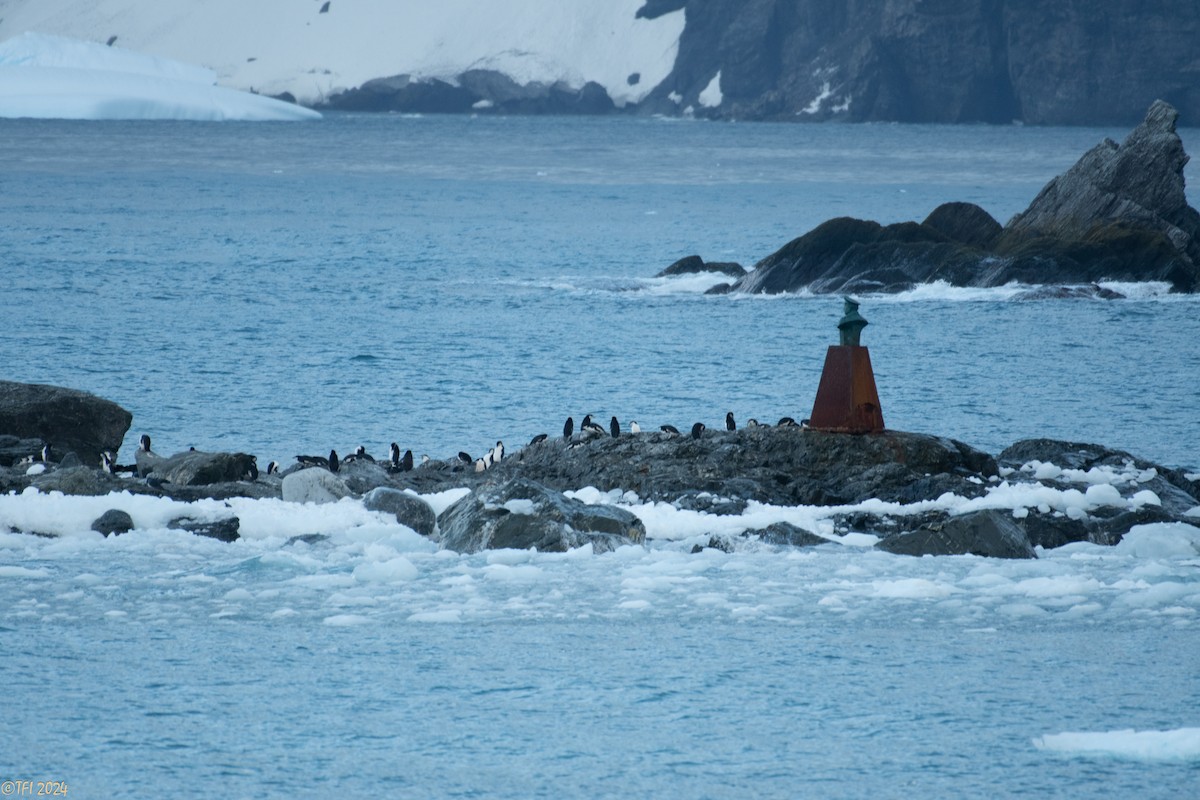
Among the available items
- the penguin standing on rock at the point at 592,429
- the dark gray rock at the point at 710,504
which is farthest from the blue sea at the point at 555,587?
the penguin standing on rock at the point at 592,429

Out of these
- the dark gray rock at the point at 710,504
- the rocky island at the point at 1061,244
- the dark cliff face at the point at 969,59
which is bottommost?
the dark gray rock at the point at 710,504

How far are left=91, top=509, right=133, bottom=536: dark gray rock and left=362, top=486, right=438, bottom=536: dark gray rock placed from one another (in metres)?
1.95

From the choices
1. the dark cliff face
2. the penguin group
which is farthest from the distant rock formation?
the dark cliff face

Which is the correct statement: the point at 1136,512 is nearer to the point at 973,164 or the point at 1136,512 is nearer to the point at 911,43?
the point at 973,164

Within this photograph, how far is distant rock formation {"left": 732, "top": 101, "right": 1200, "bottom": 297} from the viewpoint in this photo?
118 feet

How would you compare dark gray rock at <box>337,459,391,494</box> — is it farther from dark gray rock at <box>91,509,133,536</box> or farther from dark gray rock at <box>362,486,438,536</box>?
dark gray rock at <box>91,509,133,536</box>

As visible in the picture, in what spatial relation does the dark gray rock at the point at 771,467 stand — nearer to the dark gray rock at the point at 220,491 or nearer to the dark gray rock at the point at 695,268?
the dark gray rock at the point at 220,491

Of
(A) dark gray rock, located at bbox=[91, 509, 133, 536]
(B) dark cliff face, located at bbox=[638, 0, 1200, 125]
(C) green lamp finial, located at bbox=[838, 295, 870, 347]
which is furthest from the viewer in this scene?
(B) dark cliff face, located at bbox=[638, 0, 1200, 125]

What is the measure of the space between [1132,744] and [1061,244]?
28.7 metres

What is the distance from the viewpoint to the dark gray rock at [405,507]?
43.1 feet

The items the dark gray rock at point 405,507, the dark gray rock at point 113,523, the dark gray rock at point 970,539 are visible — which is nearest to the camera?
the dark gray rock at point 970,539

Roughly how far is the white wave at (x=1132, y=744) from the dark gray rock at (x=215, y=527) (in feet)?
22.3

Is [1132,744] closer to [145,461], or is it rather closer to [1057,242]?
[145,461]

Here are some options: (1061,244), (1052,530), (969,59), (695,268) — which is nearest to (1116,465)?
(1052,530)
